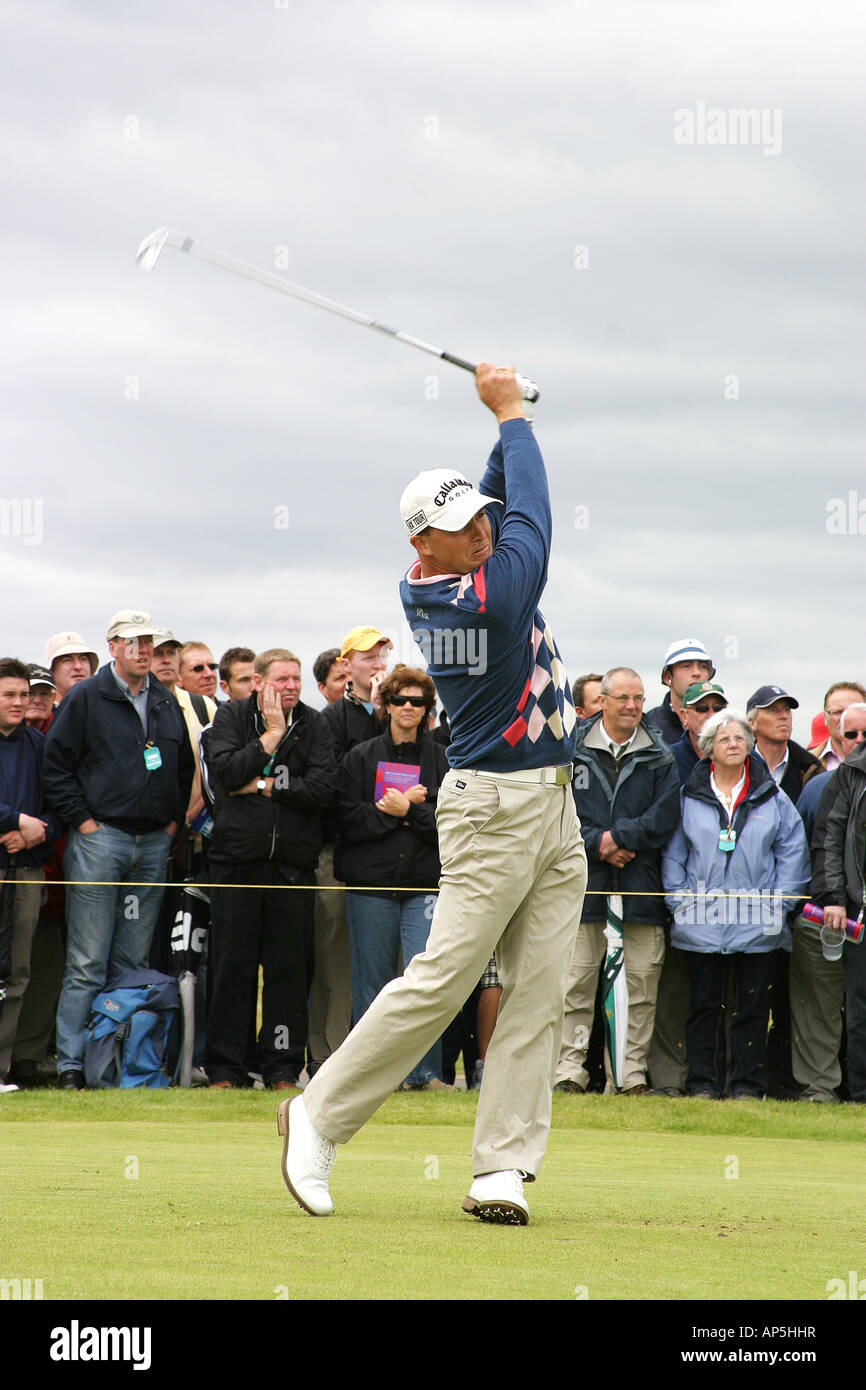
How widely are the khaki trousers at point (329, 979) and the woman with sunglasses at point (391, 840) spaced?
1.11ft

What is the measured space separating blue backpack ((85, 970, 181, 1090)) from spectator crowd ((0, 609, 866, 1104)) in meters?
0.14

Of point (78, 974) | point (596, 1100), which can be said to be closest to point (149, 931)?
point (78, 974)

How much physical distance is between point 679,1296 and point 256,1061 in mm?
7995

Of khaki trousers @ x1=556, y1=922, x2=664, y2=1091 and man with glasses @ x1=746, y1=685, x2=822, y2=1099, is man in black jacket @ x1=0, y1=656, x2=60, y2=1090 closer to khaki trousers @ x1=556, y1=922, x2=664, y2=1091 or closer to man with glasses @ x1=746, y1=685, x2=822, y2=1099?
khaki trousers @ x1=556, y1=922, x2=664, y2=1091

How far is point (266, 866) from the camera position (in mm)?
12242

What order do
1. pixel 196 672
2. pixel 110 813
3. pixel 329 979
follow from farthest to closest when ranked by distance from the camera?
1. pixel 196 672
2. pixel 329 979
3. pixel 110 813

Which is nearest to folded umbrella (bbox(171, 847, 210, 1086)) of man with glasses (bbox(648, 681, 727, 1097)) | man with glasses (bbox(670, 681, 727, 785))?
man with glasses (bbox(648, 681, 727, 1097))

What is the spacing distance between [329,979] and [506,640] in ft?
24.0

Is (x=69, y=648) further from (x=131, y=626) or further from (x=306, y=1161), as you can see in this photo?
(x=306, y=1161)

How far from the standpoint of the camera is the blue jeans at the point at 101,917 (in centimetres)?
1191

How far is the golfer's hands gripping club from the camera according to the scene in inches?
249

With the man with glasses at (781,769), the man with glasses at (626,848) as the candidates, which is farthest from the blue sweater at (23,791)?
the man with glasses at (781,769)

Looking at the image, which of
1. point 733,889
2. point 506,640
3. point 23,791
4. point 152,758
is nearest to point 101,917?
point 23,791

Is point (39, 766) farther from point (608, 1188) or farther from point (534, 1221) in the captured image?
point (534, 1221)
